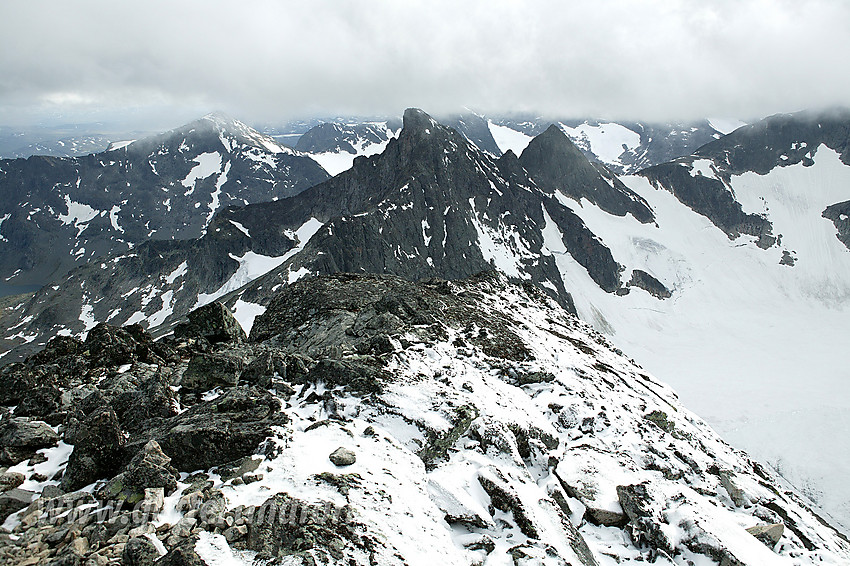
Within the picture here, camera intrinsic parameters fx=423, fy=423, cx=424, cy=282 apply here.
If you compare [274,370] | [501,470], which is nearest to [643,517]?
[501,470]

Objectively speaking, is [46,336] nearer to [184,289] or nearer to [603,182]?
[184,289]

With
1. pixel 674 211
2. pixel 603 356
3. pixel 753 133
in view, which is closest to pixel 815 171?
pixel 753 133

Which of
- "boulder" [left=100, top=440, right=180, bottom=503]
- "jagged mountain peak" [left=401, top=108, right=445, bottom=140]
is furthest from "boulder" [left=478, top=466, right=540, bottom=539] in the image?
"jagged mountain peak" [left=401, top=108, right=445, bottom=140]

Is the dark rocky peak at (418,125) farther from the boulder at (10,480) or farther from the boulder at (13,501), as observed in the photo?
the boulder at (13,501)

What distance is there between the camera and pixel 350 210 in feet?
414

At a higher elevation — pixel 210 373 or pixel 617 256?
pixel 210 373

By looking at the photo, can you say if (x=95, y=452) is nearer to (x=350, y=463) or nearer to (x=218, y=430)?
→ (x=218, y=430)

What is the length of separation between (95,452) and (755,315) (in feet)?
498

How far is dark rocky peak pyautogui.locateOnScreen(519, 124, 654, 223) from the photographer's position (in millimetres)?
148500

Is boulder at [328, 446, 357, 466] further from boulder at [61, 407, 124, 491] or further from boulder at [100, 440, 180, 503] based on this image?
boulder at [61, 407, 124, 491]

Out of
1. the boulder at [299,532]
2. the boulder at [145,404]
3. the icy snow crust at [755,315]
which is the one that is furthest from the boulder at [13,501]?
the icy snow crust at [755,315]

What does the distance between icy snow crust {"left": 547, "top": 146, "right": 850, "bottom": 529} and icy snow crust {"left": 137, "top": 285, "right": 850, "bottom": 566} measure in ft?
162

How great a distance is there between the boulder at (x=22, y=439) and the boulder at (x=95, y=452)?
4.12 feet

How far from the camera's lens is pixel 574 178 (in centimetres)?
15275
